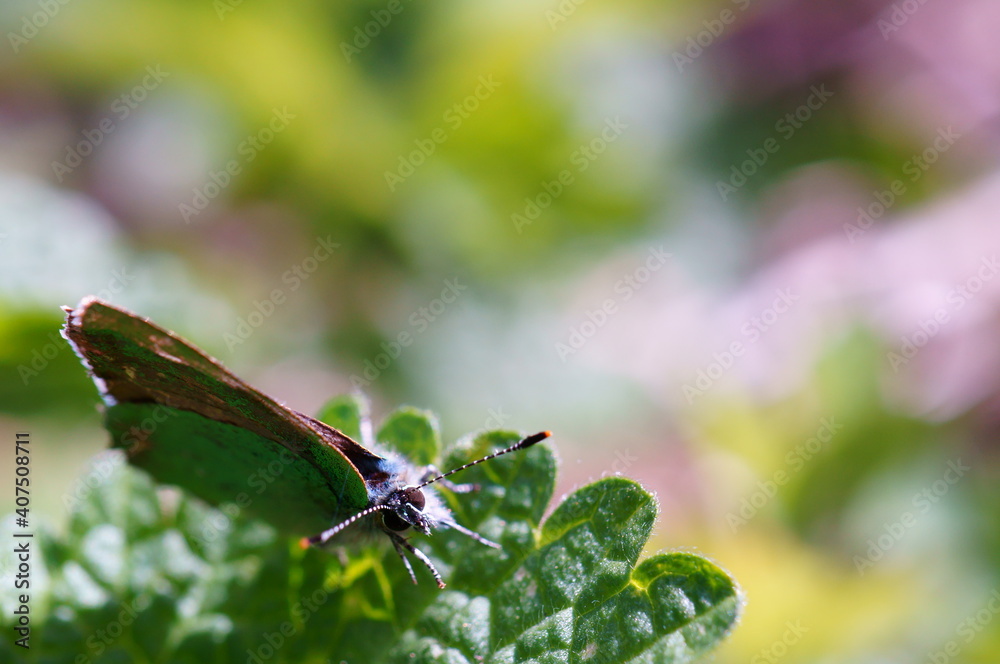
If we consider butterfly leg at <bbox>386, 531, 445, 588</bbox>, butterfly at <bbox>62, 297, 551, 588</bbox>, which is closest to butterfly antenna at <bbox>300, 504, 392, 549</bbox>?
butterfly at <bbox>62, 297, 551, 588</bbox>

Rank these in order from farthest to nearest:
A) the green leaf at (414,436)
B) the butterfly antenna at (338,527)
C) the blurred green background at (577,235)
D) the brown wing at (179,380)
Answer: the blurred green background at (577,235), the green leaf at (414,436), the butterfly antenna at (338,527), the brown wing at (179,380)

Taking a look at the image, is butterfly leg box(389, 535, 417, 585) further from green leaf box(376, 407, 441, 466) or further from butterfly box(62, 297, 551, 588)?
green leaf box(376, 407, 441, 466)

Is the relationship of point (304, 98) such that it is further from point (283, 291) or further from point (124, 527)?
point (124, 527)

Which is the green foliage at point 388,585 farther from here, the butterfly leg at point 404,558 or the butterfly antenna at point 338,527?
the butterfly antenna at point 338,527

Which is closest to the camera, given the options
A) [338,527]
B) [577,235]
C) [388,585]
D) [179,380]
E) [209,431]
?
[179,380]

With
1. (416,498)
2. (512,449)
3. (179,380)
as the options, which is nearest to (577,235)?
(512,449)

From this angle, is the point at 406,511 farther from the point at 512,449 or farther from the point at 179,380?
the point at 179,380

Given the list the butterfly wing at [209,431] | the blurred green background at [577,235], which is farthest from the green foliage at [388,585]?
the blurred green background at [577,235]
